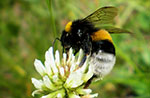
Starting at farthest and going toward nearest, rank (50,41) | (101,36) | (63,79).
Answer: (50,41) → (101,36) → (63,79)

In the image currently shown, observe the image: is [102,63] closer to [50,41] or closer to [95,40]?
[95,40]

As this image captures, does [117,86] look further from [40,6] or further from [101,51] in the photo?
[101,51]

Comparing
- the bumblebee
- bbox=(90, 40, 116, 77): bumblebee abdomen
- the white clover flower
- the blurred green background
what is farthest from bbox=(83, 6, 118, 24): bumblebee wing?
the blurred green background

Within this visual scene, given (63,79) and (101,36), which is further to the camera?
(101,36)

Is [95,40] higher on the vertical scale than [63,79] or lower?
higher

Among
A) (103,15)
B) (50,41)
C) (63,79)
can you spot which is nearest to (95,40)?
(103,15)

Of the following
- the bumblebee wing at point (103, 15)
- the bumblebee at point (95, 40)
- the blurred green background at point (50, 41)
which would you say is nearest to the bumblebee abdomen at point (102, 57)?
the bumblebee at point (95, 40)

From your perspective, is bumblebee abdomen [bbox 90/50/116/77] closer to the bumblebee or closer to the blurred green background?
the bumblebee

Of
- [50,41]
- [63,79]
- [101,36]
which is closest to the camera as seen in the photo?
[63,79]
